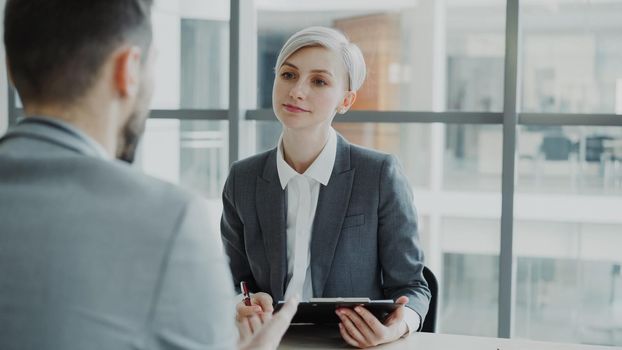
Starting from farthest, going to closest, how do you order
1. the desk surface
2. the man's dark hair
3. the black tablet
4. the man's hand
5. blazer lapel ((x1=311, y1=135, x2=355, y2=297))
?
blazer lapel ((x1=311, y1=135, x2=355, y2=297)), the desk surface, the black tablet, the man's hand, the man's dark hair

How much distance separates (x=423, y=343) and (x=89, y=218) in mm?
1424

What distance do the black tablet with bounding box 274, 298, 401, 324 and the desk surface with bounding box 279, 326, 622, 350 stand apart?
54 mm

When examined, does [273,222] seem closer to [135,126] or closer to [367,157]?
[367,157]

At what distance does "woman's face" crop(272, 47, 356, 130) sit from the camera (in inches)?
99.0

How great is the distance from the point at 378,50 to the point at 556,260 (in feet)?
4.39

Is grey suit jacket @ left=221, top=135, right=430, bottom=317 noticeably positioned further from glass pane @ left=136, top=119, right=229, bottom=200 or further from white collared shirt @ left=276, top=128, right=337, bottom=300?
glass pane @ left=136, top=119, right=229, bottom=200

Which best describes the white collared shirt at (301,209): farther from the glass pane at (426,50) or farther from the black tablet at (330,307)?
the glass pane at (426,50)

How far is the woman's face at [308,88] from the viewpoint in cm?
251

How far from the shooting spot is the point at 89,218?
939 millimetres

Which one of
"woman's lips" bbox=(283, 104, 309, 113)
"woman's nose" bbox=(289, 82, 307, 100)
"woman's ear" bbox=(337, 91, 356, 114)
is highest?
"woman's nose" bbox=(289, 82, 307, 100)

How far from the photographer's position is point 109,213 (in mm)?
947

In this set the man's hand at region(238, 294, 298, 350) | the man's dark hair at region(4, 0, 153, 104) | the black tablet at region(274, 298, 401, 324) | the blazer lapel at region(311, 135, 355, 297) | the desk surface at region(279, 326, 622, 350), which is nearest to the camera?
the man's dark hair at region(4, 0, 153, 104)

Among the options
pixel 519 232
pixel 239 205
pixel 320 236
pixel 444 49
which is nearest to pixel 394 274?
pixel 320 236

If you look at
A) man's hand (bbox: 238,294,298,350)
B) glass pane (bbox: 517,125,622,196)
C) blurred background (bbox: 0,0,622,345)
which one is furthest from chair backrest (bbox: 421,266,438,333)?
glass pane (bbox: 517,125,622,196)
